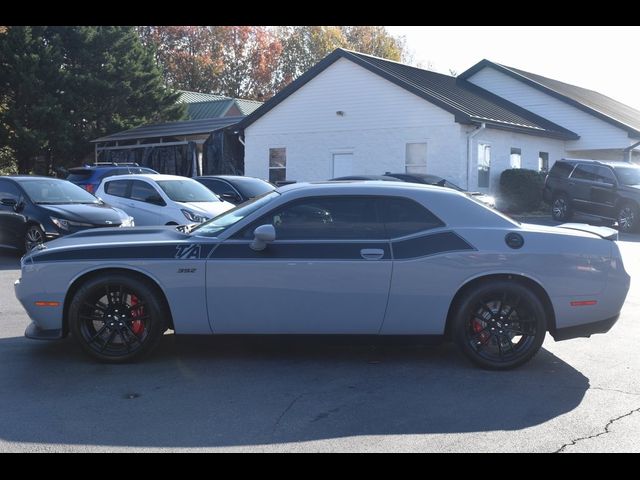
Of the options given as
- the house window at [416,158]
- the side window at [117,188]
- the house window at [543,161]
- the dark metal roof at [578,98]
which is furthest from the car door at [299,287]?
the dark metal roof at [578,98]

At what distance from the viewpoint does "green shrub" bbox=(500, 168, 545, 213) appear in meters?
24.5

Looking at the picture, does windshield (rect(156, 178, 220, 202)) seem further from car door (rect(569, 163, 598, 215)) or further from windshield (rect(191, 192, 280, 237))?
car door (rect(569, 163, 598, 215))

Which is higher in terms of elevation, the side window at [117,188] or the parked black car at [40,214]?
the side window at [117,188]

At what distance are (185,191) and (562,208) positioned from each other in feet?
38.8

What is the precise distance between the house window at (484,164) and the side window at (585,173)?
160 inches

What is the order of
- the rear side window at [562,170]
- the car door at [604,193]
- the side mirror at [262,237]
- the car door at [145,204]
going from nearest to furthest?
the side mirror at [262,237] < the car door at [145,204] < the car door at [604,193] < the rear side window at [562,170]

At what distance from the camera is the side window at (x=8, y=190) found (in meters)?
13.0

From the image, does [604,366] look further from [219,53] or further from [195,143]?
[219,53]

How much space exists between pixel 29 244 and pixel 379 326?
8.64 metres

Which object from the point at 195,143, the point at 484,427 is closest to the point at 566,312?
the point at 484,427

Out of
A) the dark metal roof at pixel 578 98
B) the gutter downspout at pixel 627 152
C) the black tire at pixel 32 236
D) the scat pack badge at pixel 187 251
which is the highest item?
the dark metal roof at pixel 578 98

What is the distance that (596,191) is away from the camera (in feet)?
65.9

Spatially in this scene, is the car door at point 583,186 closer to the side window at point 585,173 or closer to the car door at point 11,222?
the side window at point 585,173

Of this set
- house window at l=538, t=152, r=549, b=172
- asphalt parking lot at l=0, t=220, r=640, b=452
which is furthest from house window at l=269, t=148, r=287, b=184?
asphalt parking lot at l=0, t=220, r=640, b=452
